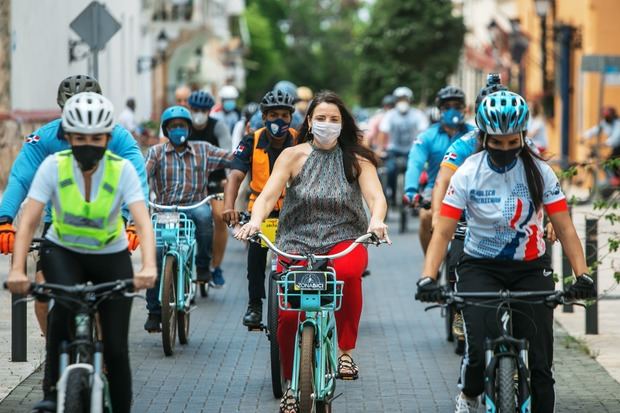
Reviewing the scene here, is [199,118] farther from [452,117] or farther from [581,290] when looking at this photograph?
[581,290]

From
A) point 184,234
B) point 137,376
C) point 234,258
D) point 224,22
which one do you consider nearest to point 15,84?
point 234,258

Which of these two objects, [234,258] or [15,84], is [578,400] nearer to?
[234,258]

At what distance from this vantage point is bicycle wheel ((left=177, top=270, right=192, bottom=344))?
11523mm

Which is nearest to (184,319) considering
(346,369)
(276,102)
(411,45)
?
(276,102)

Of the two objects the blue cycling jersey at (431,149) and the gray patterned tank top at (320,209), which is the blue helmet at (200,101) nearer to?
the blue cycling jersey at (431,149)

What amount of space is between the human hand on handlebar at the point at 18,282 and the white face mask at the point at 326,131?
2.34 meters

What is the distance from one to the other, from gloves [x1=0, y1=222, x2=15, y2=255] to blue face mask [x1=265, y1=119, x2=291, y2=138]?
326cm

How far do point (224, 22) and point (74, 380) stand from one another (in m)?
63.3

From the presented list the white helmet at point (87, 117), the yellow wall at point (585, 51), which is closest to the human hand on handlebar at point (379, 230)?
the white helmet at point (87, 117)

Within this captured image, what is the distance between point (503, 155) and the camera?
7105 millimetres

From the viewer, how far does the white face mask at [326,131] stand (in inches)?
340

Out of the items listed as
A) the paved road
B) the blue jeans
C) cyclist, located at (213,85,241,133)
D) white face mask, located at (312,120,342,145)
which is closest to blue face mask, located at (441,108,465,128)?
the paved road

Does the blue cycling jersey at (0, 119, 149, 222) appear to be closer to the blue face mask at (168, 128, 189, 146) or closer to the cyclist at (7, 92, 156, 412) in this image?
the cyclist at (7, 92, 156, 412)

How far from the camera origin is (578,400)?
9.23 meters
